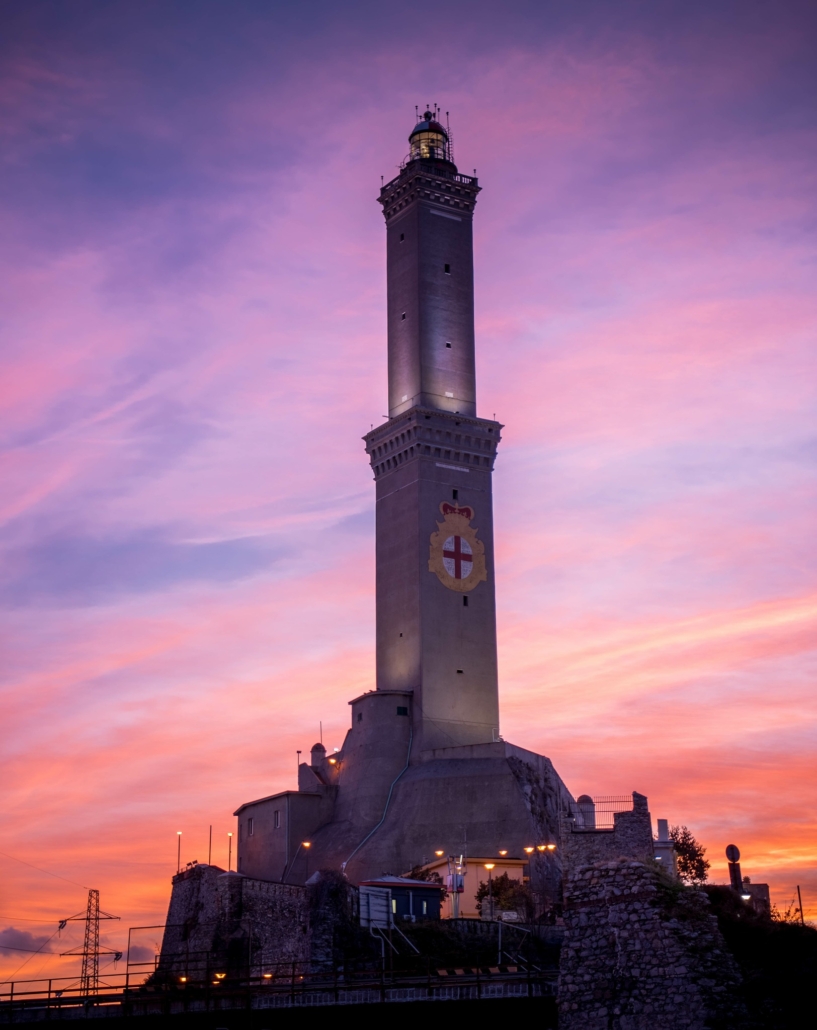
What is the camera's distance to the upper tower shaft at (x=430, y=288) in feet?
312

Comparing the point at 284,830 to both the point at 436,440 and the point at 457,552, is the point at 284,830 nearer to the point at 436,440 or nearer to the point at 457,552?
the point at 457,552

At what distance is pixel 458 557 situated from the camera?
3588 inches

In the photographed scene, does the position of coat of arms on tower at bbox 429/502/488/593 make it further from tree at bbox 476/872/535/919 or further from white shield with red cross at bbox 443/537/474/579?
tree at bbox 476/872/535/919

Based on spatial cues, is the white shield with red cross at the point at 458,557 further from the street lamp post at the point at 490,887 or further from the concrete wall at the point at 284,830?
the street lamp post at the point at 490,887

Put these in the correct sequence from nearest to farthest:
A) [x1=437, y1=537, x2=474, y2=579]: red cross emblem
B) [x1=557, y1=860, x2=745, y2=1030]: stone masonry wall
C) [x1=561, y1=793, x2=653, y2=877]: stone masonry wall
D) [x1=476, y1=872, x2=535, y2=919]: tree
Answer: [x1=557, y1=860, x2=745, y2=1030]: stone masonry wall, [x1=476, y1=872, x2=535, y2=919]: tree, [x1=561, y1=793, x2=653, y2=877]: stone masonry wall, [x1=437, y1=537, x2=474, y2=579]: red cross emblem

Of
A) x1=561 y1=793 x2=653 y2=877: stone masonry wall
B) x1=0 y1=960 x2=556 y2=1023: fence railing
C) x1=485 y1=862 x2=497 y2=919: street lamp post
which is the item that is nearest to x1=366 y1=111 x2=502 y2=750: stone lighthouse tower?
x1=485 y1=862 x2=497 y2=919: street lamp post

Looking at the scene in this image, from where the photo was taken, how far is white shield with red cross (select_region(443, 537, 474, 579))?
297 ft

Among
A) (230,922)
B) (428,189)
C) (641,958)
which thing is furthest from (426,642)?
(641,958)

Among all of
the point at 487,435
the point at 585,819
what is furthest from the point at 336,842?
the point at 487,435

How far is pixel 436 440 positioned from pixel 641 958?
59.4 meters

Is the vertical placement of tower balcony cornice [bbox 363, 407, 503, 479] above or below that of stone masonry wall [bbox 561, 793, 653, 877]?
above

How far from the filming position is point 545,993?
3962cm

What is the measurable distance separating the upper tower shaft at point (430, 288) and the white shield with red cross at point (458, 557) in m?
8.69

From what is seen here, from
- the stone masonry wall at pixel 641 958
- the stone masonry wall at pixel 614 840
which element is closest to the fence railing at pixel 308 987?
the stone masonry wall at pixel 641 958
